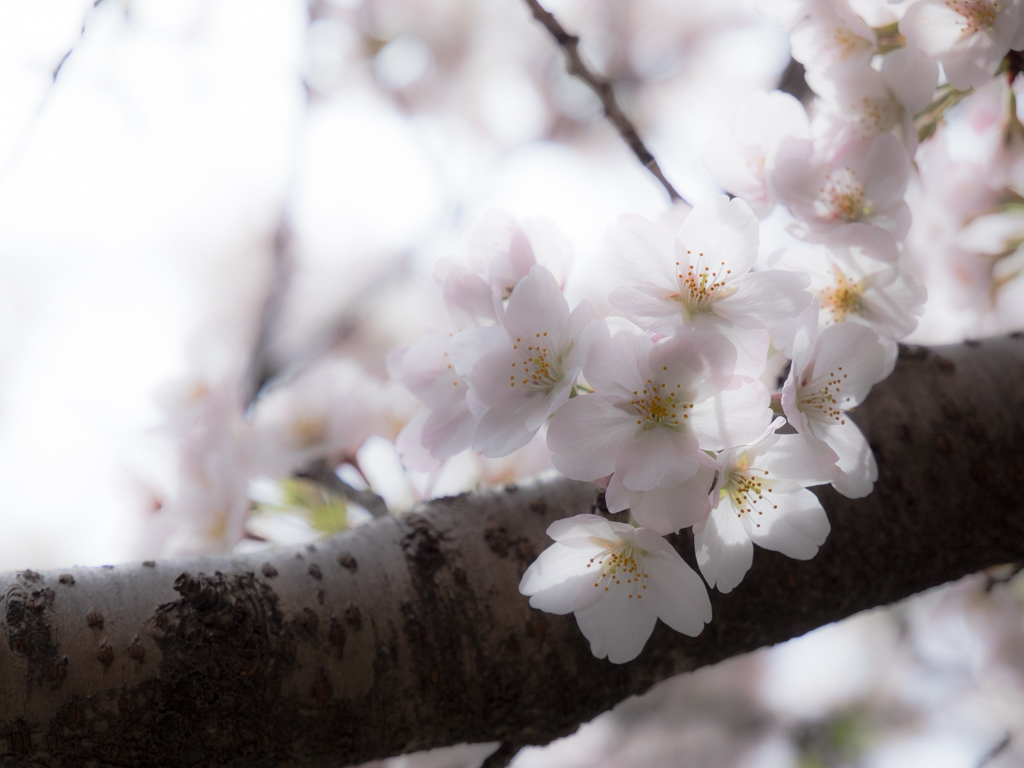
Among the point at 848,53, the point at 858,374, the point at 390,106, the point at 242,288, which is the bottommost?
the point at 242,288

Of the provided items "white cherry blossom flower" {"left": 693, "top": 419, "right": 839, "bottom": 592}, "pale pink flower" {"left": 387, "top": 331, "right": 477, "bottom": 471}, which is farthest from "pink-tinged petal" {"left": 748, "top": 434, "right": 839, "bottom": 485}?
"pale pink flower" {"left": 387, "top": 331, "right": 477, "bottom": 471}

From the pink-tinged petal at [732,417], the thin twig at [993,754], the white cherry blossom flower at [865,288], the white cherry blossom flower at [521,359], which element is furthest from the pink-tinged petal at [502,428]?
the thin twig at [993,754]

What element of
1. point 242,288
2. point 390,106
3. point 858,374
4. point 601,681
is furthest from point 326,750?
point 242,288

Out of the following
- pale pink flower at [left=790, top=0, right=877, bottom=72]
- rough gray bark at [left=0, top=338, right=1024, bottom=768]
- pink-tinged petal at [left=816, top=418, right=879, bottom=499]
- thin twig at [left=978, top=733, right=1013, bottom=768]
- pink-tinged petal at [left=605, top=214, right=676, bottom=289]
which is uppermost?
pale pink flower at [left=790, top=0, right=877, bottom=72]

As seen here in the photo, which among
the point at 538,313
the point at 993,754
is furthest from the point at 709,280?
the point at 993,754

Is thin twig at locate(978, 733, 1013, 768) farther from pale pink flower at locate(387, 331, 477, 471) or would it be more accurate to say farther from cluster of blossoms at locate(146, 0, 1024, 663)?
pale pink flower at locate(387, 331, 477, 471)

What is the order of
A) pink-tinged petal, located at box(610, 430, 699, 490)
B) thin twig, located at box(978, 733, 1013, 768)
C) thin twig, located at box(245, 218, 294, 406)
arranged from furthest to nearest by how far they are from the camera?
thin twig, located at box(245, 218, 294, 406), thin twig, located at box(978, 733, 1013, 768), pink-tinged petal, located at box(610, 430, 699, 490)

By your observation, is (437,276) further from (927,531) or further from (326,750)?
(927,531)
